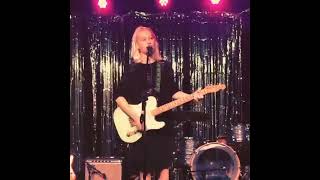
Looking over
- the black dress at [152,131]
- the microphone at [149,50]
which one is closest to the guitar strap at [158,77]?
the black dress at [152,131]

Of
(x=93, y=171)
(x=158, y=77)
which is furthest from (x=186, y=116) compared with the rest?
(x=93, y=171)

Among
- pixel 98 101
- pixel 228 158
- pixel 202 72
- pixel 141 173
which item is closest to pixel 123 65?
pixel 98 101

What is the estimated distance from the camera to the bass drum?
425 centimetres

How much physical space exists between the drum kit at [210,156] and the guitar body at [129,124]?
0.23 metres

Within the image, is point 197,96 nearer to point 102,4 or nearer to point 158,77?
point 158,77

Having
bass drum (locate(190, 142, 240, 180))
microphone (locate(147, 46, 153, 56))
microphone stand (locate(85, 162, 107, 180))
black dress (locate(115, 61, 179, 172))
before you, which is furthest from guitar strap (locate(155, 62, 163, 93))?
microphone stand (locate(85, 162, 107, 180))

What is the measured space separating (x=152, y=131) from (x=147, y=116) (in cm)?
15

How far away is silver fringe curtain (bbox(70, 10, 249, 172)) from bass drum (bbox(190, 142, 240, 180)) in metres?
0.13

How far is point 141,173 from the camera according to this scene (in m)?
4.41

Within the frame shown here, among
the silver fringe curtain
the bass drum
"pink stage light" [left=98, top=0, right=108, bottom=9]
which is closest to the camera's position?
the bass drum

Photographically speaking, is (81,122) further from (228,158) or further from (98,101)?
(228,158)

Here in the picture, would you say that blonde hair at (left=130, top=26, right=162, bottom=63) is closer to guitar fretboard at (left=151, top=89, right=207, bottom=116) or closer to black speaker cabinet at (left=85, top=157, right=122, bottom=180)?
guitar fretboard at (left=151, top=89, right=207, bottom=116)

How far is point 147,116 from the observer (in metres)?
4.37

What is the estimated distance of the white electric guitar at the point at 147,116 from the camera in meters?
4.37
